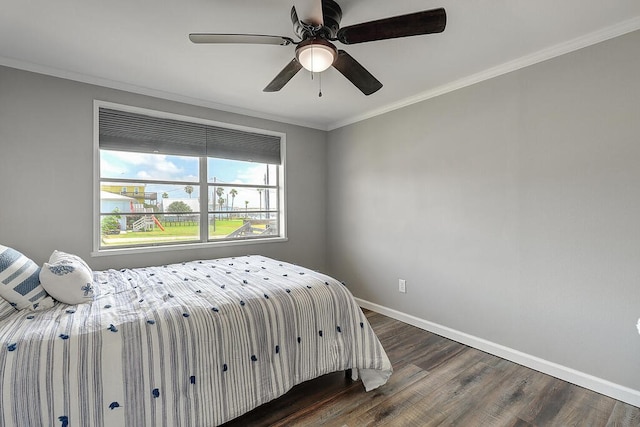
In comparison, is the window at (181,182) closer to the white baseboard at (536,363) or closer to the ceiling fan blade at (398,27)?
the white baseboard at (536,363)

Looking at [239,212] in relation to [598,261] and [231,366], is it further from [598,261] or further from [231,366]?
[598,261]

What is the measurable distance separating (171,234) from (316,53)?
2.41 metres

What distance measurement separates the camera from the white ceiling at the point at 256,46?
1705mm

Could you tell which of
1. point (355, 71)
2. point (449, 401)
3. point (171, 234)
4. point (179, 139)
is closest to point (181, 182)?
point (179, 139)

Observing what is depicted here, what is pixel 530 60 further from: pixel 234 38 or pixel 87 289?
pixel 87 289

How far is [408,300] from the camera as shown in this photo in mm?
3166

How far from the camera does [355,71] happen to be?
1859 mm

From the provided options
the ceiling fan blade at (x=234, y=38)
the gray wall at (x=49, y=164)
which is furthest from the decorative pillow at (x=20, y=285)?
the ceiling fan blade at (x=234, y=38)

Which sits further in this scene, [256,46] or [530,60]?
[530,60]

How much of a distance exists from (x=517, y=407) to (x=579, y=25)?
2.43 m

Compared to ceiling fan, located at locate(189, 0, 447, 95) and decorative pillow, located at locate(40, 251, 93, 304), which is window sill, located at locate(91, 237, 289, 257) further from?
ceiling fan, located at locate(189, 0, 447, 95)

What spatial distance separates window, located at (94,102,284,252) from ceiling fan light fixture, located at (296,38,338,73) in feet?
6.26

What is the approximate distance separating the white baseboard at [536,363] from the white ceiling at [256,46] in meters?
2.26

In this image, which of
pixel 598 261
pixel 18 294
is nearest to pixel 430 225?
pixel 598 261
